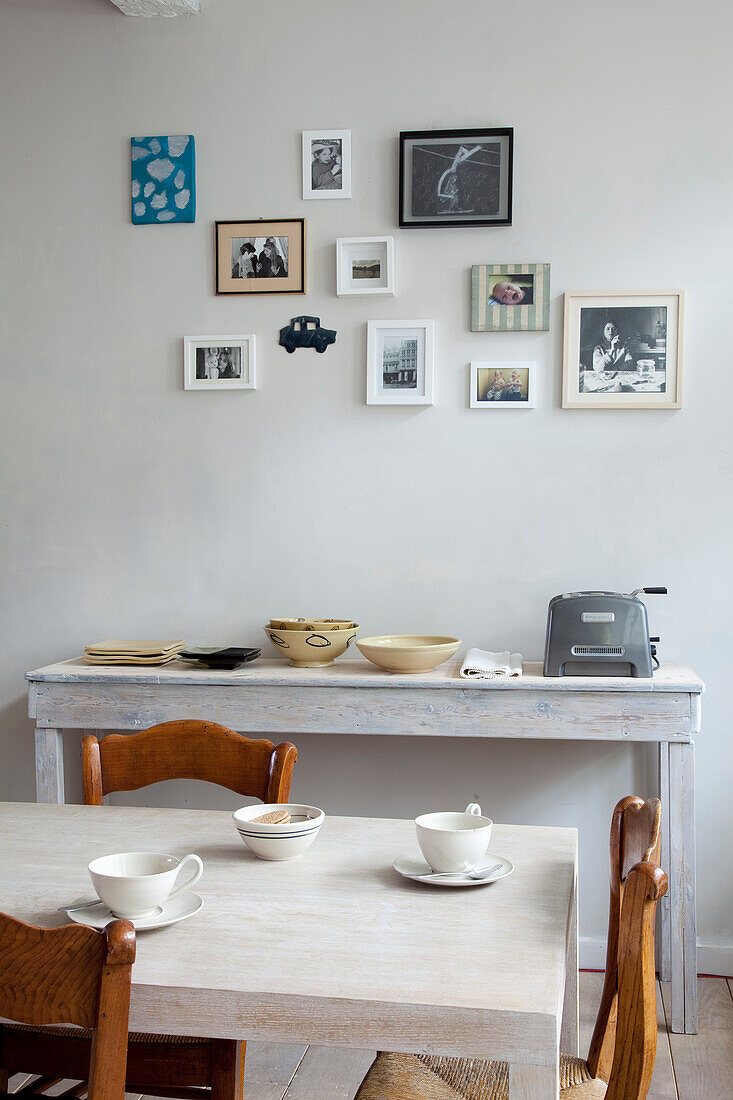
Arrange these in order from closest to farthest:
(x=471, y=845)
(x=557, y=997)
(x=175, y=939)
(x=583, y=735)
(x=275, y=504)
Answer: (x=557, y=997), (x=175, y=939), (x=471, y=845), (x=583, y=735), (x=275, y=504)

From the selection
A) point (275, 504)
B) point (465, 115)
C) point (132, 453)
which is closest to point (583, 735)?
point (275, 504)

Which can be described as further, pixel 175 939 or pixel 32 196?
pixel 32 196

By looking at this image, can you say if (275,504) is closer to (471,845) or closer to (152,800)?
(152,800)

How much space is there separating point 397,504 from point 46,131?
1615mm

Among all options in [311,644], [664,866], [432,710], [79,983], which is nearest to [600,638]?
[432,710]

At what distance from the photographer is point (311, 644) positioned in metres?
2.70

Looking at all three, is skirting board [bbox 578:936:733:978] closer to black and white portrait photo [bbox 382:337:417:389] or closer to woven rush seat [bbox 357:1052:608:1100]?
woven rush seat [bbox 357:1052:608:1100]

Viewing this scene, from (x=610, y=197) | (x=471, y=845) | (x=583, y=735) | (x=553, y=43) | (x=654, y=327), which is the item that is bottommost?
(x=583, y=735)

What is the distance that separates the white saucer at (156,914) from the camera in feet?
3.74

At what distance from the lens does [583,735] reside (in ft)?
8.09

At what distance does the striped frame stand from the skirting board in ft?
5.86

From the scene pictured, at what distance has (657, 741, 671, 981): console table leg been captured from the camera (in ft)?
8.12

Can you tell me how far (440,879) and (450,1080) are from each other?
31 cm

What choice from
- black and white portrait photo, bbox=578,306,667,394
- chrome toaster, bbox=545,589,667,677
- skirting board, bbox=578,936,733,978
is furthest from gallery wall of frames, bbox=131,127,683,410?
skirting board, bbox=578,936,733,978
